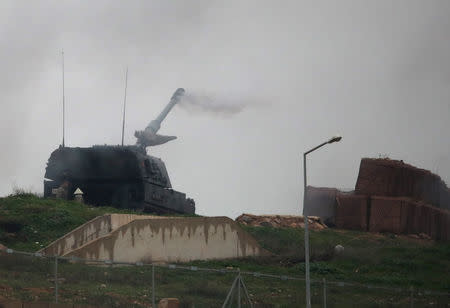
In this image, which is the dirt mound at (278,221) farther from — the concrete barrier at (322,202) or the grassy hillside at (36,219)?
the grassy hillside at (36,219)

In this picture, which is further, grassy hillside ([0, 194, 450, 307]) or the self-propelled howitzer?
the self-propelled howitzer

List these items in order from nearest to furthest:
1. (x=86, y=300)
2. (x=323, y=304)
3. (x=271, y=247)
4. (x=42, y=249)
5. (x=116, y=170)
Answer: (x=86, y=300), (x=323, y=304), (x=42, y=249), (x=271, y=247), (x=116, y=170)

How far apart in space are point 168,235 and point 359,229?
14625 mm

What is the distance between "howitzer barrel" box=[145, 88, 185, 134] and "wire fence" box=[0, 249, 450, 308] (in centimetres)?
2109

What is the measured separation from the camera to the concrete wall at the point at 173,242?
113 feet

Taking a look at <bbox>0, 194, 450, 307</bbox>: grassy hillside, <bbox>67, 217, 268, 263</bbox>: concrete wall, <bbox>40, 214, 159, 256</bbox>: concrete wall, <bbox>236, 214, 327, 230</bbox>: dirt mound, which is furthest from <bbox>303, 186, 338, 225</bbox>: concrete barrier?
<bbox>40, 214, 159, 256</bbox>: concrete wall

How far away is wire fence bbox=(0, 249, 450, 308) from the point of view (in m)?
24.3

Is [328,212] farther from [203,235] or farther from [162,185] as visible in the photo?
[203,235]

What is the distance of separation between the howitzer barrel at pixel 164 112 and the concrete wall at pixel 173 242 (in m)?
16.0

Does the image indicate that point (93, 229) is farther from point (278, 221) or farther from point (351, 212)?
point (351, 212)

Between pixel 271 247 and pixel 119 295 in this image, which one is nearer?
pixel 119 295

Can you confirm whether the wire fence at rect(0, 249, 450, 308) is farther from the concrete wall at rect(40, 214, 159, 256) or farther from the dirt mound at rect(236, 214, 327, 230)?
the dirt mound at rect(236, 214, 327, 230)

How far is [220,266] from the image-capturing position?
120 feet

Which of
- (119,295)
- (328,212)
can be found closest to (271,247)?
(328,212)
